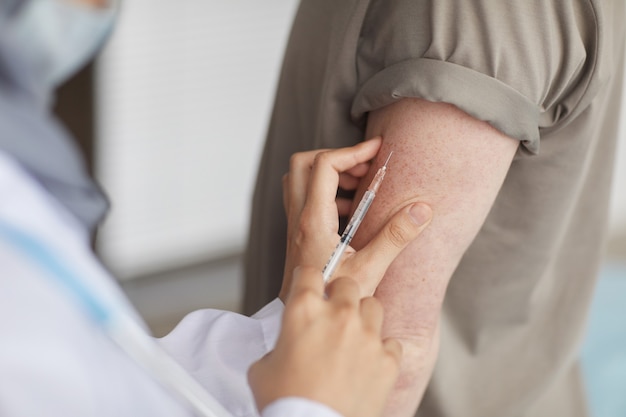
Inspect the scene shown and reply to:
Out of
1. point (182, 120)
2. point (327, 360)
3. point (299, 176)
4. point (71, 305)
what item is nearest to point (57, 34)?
point (71, 305)

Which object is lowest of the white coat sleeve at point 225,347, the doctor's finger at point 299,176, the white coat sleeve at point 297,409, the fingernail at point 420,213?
the white coat sleeve at point 225,347

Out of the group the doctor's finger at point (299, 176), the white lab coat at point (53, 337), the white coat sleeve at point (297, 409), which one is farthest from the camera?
the doctor's finger at point (299, 176)

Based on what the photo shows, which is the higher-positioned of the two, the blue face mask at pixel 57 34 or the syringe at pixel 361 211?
the blue face mask at pixel 57 34

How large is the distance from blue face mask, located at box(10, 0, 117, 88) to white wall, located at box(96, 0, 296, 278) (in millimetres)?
1671

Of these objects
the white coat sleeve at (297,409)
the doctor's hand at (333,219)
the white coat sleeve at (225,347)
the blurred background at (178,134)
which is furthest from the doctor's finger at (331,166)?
the blurred background at (178,134)

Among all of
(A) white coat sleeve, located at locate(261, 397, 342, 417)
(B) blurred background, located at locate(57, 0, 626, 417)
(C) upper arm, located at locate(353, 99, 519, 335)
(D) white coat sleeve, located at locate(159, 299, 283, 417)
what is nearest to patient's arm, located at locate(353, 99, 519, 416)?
(C) upper arm, located at locate(353, 99, 519, 335)

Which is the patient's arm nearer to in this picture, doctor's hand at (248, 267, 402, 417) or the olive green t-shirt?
the olive green t-shirt

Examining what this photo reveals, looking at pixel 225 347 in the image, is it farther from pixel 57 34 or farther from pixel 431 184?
pixel 57 34

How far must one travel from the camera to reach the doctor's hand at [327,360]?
684 millimetres

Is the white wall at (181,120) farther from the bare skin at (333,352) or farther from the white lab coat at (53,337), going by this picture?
the white lab coat at (53,337)

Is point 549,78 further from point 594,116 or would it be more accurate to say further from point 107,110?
point 107,110

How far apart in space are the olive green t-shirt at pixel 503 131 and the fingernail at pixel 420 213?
11 cm

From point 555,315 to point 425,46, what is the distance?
1.93 feet

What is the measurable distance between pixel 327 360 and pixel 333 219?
10.8 inches
